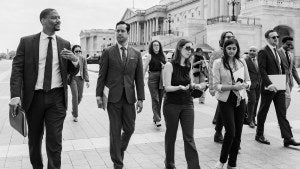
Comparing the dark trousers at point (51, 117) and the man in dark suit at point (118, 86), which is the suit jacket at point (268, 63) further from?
the dark trousers at point (51, 117)

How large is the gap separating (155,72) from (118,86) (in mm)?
3905

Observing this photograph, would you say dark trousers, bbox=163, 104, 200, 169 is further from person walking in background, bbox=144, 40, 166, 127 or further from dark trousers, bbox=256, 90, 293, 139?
person walking in background, bbox=144, 40, 166, 127

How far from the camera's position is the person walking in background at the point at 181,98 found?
→ 5.83 metres

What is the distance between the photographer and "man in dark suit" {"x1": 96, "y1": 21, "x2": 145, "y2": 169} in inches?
236

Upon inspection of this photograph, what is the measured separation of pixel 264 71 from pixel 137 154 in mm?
3014

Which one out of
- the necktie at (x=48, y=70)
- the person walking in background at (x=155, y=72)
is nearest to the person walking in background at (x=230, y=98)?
the necktie at (x=48, y=70)

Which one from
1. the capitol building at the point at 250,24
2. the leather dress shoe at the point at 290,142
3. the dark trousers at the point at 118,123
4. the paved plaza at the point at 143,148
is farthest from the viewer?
the capitol building at the point at 250,24

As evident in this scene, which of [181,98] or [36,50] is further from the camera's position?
[181,98]

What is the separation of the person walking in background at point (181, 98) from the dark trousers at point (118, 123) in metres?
0.57

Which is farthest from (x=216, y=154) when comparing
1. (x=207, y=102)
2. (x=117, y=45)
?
(x=207, y=102)

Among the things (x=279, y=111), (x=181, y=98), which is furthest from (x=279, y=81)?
(x=181, y=98)

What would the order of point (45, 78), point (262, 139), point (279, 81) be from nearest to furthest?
point (45, 78) < point (279, 81) < point (262, 139)

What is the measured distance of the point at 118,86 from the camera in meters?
6.02

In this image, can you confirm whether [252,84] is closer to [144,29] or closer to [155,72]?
[155,72]
